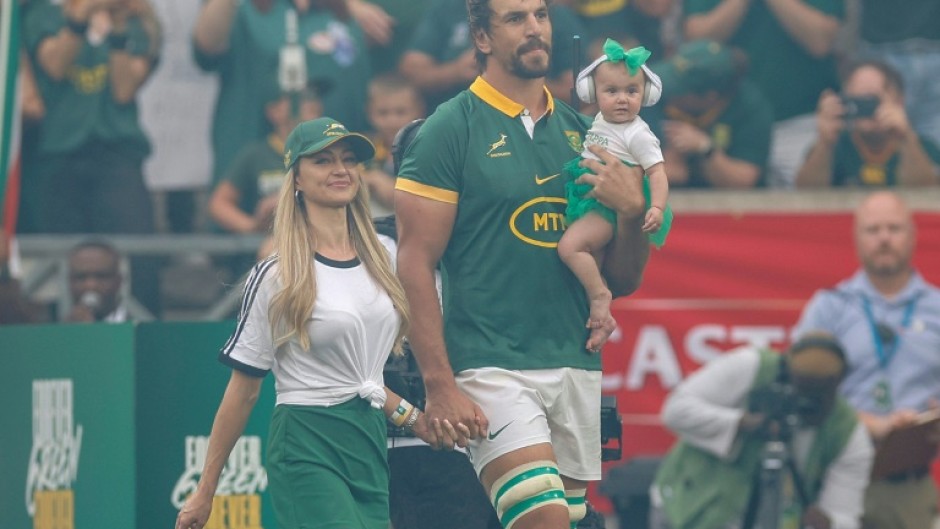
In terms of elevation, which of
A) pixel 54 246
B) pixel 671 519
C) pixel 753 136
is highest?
pixel 753 136

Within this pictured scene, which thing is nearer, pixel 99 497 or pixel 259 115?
pixel 99 497

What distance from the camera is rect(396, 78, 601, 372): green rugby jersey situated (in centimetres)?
660

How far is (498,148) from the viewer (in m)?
6.65

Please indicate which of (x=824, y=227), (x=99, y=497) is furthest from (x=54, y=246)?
(x=824, y=227)

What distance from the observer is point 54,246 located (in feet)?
38.0

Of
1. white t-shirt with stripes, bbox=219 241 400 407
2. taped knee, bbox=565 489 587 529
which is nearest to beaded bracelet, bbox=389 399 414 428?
white t-shirt with stripes, bbox=219 241 400 407

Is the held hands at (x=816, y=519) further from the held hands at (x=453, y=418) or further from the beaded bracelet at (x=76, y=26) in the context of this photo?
the beaded bracelet at (x=76, y=26)

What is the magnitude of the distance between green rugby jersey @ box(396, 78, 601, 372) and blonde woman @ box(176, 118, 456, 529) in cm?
26

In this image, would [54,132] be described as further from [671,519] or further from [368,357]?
[368,357]

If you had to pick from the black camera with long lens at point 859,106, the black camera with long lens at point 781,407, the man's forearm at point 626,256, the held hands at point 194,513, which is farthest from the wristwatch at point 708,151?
the held hands at point 194,513

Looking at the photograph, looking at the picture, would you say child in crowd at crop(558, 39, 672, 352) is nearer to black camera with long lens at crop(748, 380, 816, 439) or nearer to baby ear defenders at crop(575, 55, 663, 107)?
baby ear defenders at crop(575, 55, 663, 107)

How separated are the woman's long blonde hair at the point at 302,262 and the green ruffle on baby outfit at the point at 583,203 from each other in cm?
64

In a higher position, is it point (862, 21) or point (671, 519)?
point (862, 21)

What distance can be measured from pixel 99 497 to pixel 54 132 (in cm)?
414
